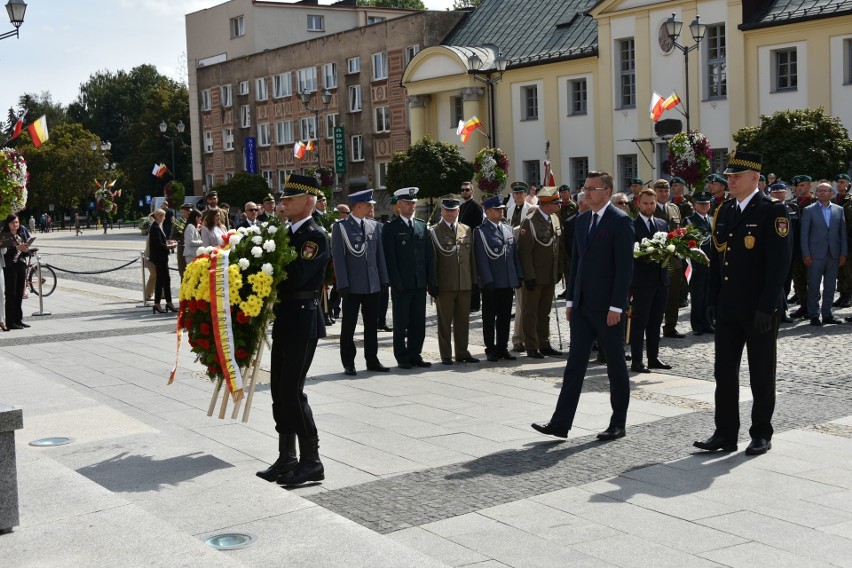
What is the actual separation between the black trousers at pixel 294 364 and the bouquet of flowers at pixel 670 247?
5.39 metres

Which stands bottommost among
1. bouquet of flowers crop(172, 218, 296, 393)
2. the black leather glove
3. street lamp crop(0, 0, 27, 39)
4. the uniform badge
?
the black leather glove

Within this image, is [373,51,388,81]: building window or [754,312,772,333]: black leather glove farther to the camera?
[373,51,388,81]: building window

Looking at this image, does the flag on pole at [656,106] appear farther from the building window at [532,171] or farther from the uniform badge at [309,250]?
the uniform badge at [309,250]

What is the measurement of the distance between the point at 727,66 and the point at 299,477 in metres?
34.4

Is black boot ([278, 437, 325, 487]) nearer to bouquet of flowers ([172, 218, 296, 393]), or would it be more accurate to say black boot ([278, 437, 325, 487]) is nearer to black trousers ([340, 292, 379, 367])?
bouquet of flowers ([172, 218, 296, 393])

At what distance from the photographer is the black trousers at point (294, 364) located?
7.61 metres

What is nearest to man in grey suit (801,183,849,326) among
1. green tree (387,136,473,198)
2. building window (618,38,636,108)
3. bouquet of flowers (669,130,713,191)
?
bouquet of flowers (669,130,713,191)

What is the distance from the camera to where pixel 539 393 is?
428 inches

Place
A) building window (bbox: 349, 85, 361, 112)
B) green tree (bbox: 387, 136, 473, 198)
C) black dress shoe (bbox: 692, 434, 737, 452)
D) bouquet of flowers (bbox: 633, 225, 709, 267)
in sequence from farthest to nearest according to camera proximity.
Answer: building window (bbox: 349, 85, 361, 112) < green tree (bbox: 387, 136, 473, 198) < bouquet of flowers (bbox: 633, 225, 709, 267) < black dress shoe (bbox: 692, 434, 737, 452)

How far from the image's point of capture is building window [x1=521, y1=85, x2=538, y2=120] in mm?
48219

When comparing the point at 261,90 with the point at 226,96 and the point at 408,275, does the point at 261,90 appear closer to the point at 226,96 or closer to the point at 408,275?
the point at 226,96

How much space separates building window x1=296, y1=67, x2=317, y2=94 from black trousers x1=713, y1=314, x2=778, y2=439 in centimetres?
5844

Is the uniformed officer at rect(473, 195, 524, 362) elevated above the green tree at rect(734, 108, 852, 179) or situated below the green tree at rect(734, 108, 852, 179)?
below

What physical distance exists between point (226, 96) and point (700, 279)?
63745 millimetres
